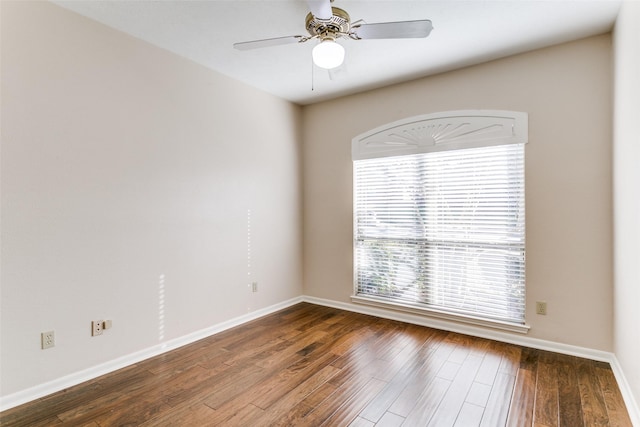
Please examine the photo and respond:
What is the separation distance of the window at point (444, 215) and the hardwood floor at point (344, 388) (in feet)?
1.73

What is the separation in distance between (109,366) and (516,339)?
3.52 metres

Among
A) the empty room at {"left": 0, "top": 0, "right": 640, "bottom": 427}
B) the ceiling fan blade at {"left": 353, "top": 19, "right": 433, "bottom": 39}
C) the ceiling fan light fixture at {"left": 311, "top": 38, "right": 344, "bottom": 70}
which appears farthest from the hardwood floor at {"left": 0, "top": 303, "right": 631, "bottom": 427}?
the ceiling fan blade at {"left": 353, "top": 19, "right": 433, "bottom": 39}

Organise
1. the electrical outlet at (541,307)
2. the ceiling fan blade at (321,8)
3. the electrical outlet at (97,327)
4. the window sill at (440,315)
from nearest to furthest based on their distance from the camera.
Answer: the ceiling fan blade at (321,8) < the electrical outlet at (97,327) < the electrical outlet at (541,307) < the window sill at (440,315)

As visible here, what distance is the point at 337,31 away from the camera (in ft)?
7.29

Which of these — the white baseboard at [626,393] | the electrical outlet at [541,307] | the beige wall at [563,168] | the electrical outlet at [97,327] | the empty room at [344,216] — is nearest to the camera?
the white baseboard at [626,393]

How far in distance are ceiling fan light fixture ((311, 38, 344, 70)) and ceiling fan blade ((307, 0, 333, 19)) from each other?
0.15 metres

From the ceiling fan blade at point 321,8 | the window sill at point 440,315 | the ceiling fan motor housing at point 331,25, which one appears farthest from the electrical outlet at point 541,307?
the ceiling fan blade at point 321,8

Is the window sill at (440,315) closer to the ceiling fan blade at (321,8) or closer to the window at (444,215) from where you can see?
the window at (444,215)

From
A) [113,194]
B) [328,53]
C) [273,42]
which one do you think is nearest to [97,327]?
[113,194]

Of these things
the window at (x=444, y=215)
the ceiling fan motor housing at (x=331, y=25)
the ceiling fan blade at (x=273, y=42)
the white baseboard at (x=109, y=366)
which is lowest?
the white baseboard at (x=109, y=366)

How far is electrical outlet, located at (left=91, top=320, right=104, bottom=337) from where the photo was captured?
2.54 m

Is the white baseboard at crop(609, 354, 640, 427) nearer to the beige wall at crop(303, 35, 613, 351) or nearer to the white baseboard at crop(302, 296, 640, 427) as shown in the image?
the white baseboard at crop(302, 296, 640, 427)

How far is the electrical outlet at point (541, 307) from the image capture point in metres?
2.98

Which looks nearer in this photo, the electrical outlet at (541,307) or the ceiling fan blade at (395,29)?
the ceiling fan blade at (395,29)
